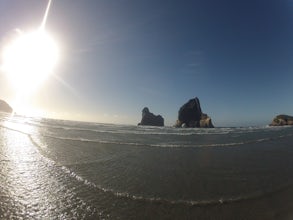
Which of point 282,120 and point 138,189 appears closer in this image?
point 138,189

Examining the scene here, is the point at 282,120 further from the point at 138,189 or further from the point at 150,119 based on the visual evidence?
the point at 138,189

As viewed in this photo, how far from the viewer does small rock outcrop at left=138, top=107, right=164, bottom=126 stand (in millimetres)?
117812

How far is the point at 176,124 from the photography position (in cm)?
10625

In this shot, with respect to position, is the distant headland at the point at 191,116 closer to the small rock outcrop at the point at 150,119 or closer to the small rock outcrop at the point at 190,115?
A: the small rock outcrop at the point at 190,115

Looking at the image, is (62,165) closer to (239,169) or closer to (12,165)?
(12,165)

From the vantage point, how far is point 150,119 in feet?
389

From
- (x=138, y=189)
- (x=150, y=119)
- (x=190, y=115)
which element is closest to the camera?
(x=138, y=189)

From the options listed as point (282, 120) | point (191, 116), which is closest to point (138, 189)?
point (191, 116)

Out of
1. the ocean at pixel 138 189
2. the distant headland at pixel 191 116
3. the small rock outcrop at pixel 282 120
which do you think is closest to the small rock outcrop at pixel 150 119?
the distant headland at pixel 191 116

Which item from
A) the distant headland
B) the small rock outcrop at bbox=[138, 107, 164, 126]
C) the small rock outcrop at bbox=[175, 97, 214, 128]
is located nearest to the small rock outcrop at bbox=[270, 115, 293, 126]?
the distant headland

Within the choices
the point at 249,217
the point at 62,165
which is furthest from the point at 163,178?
the point at 62,165

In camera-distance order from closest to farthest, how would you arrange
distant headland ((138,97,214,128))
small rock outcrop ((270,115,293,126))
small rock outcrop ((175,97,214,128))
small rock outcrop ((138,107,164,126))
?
small rock outcrop ((270,115,293,126)) → distant headland ((138,97,214,128)) → small rock outcrop ((175,97,214,128)) → small rock outcrop ((138,107,164,126))

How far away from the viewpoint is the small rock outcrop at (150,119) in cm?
11781

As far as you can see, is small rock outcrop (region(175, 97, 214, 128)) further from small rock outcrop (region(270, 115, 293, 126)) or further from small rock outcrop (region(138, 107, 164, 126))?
small rock outcrop (region(270, 115, 293, 126))
